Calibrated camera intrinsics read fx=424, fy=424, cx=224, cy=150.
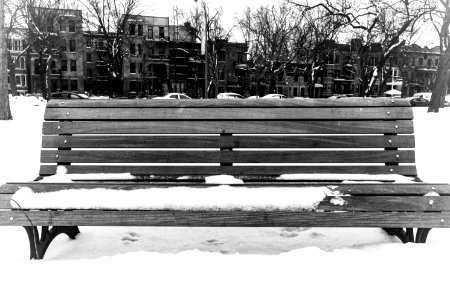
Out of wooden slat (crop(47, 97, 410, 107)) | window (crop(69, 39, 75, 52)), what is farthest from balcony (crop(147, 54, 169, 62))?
wooden slat (crop(47, 97, 410, 107))

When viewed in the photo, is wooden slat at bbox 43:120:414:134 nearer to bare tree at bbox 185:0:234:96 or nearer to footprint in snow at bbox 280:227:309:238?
footprint in snow at bbox 280:227:309:238

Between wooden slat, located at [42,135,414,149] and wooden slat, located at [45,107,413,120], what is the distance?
0.49 ft

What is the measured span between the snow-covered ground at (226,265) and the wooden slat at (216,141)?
74cm

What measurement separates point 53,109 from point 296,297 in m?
2.29

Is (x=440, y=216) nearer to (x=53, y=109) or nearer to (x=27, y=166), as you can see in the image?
(x=53, y=109)

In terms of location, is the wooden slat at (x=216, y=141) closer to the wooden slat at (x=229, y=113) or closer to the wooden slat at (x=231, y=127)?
the wooden slat at (x=231, y=127)

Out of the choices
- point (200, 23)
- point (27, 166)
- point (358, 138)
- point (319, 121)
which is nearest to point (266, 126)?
point (319, 121)

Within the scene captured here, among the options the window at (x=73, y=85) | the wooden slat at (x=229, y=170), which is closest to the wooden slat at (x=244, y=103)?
the wooden slat at (x=229, y=170)

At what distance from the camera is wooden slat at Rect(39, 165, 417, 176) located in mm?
3271

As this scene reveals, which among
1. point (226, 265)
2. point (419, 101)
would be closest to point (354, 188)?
point (226, 265)

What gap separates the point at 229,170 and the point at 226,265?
82cm

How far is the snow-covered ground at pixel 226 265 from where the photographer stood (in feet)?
7.87

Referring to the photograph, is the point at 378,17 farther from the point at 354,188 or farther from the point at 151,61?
the point at 151,61

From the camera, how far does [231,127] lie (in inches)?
130
